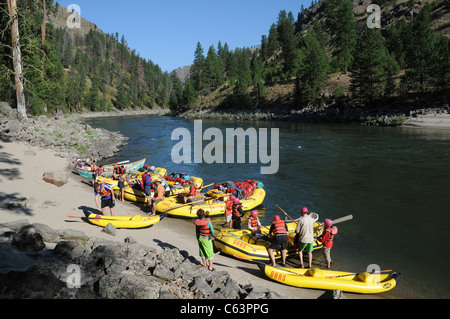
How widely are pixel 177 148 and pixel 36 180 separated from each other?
66.3ft

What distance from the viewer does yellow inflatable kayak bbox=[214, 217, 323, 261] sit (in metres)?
9.53

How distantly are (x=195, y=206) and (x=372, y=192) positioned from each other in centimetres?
1097

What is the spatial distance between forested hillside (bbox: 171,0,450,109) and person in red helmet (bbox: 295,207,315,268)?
1933 inches

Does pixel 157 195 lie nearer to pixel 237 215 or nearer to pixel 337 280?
pixel 237 215

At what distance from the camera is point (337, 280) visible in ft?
25.9

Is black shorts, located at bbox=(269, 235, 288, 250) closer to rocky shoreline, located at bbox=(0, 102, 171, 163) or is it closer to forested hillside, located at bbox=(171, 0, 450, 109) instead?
rocky shoreline, located at bbox=(0, 102, 171, 163)

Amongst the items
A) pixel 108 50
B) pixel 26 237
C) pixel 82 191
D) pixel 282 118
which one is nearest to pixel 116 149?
pixel 82 191

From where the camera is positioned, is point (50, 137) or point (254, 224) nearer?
point (254, 224)

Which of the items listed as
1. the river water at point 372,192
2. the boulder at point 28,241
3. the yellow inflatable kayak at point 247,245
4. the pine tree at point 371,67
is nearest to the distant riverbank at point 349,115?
the pine tree at point 371,67

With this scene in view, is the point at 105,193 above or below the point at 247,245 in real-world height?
above

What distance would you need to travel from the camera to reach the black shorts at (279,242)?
9117 millimetres

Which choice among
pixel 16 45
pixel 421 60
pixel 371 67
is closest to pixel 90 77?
pixel 371 67


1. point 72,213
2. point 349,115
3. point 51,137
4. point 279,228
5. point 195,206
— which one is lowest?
point 195,206

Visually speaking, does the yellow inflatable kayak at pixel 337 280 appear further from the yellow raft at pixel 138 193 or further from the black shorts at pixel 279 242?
the yellow raft at pixel 138 193
